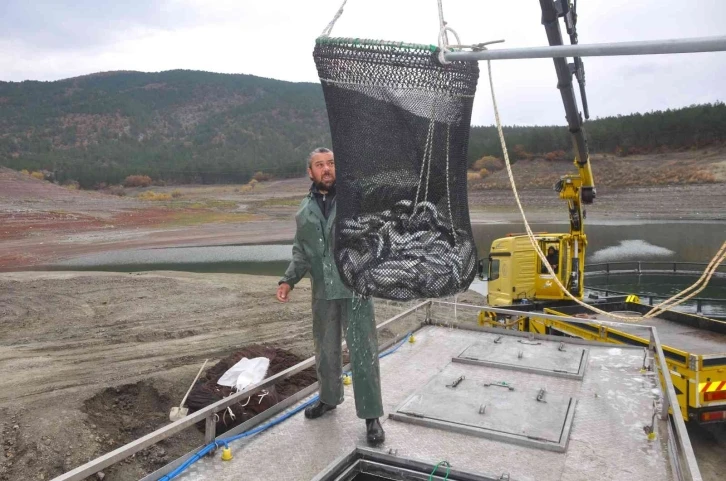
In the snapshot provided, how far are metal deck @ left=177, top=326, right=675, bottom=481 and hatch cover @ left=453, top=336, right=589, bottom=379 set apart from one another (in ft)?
0.43

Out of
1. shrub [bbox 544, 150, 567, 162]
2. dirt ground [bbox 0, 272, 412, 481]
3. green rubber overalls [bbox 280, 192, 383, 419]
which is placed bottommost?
dirt ground [bbox 0, 272, 412, 481]

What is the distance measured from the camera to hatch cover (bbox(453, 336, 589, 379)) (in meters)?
4.55

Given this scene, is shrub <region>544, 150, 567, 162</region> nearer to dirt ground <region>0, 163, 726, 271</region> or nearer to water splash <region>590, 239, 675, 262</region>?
dirt ground <region>0, 163, 726, 271</region>

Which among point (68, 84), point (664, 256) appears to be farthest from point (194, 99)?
point (664, 256)

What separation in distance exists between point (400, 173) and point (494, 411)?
1751mm

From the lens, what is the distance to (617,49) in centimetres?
194

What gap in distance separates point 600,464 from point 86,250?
24408 mm

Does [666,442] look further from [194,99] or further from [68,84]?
[68,84]

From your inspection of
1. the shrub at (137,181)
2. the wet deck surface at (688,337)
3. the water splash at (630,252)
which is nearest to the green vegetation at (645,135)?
the water splash at (630,252)

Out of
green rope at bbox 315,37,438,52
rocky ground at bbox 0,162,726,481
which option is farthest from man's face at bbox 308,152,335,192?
rocky ground at bbox 0,162,726,481

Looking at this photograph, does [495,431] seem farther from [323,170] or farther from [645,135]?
[645,135]

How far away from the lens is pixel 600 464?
10.2 ft

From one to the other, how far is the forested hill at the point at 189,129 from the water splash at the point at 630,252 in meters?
27.1

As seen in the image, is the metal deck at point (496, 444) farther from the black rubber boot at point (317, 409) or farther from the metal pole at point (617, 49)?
the metal pole at point (617, 49)
